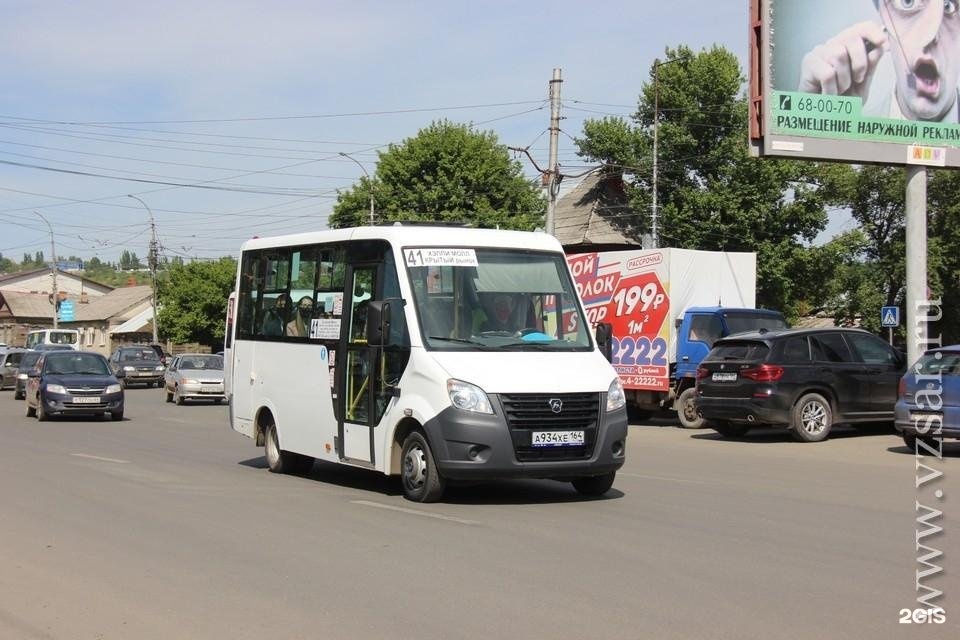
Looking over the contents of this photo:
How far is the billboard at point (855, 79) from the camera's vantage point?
861 inches

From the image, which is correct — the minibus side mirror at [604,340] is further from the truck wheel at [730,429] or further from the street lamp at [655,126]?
→ the street lamp at [655,126]

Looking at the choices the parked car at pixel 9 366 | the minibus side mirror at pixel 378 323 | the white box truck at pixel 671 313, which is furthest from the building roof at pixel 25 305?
the minibus side mirror at pixel 378 323

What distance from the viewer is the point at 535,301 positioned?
38.0 ft

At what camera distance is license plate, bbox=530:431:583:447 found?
34.3 ft

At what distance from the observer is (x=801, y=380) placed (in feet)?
60.8

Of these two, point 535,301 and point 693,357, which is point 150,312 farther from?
point 535,301

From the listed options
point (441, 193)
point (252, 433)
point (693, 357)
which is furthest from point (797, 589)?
point (441, 193)

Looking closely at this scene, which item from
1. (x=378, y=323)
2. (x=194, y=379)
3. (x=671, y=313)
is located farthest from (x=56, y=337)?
(x=378, y=323)

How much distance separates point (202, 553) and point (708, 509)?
484 centimetres

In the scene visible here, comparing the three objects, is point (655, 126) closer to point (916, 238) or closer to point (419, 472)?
point (916, 238)

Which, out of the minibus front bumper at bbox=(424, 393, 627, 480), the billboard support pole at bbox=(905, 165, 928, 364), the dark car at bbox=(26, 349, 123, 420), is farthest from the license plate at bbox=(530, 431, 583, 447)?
the dark car at bbox=(26, 349, 123, 420)

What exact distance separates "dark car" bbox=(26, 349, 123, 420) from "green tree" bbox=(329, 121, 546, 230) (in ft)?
90.9

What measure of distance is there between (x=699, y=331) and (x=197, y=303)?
5669 centimetres

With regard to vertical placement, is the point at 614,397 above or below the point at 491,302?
below
